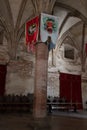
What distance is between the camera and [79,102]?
19.3 meters

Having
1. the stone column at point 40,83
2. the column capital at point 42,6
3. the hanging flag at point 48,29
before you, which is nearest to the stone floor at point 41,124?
the stone column at point 40,83

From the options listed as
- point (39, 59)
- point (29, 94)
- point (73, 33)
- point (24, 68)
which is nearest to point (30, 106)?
point (29, 94)

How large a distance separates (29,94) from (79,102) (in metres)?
5.90

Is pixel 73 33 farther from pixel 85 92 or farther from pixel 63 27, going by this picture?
pixel 85 92

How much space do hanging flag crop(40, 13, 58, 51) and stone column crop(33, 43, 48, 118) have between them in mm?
360

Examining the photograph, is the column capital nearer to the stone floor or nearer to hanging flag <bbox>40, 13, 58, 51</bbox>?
hanging flag <bbox>40, 13, 58, 51</bbox>

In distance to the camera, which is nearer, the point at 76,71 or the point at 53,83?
the point at 53,83

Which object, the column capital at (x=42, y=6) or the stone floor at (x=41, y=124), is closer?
the stone floor at (x=41, y=124)

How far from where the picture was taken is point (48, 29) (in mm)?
9852

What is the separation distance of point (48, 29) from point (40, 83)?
272cm

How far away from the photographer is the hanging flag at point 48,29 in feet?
31.9

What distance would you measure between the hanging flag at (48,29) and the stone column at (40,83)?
36 cm

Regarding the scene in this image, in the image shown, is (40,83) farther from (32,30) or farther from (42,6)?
(42,6)

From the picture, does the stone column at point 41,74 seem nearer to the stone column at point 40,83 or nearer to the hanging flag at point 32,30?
the stone column at point 40,83
